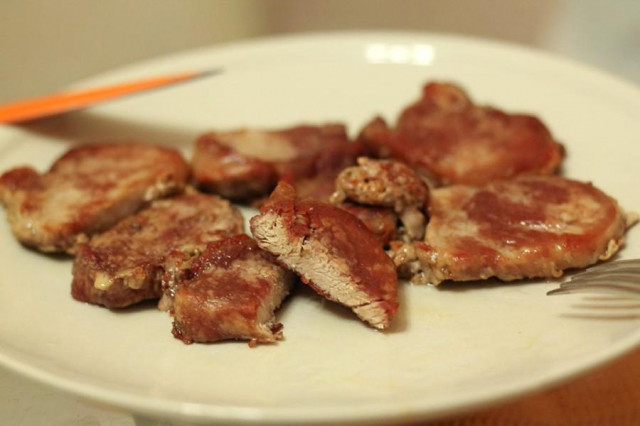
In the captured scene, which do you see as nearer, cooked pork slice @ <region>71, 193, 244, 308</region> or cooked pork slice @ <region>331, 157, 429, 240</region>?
cooked pork slice @ <region>71, 193, 244, 308</region>

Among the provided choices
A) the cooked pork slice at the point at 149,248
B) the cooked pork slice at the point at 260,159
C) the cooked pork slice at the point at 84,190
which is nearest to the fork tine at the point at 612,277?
the cooked pork slice at the point at 260,159

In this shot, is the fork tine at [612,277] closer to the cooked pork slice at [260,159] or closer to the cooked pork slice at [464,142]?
the cooked pork slice at [464,142]

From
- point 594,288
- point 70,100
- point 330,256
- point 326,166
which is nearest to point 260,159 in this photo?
point 326,166

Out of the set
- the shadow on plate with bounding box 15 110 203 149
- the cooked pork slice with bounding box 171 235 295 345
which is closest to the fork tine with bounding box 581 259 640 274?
the cooked pork slice with bounding box 171 235 295 345

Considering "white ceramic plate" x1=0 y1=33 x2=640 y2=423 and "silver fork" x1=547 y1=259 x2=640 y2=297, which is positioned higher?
"silver fork" x1=547 y1=259 x2=640 y2=297

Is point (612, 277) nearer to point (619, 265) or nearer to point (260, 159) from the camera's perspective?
point (619, 265)

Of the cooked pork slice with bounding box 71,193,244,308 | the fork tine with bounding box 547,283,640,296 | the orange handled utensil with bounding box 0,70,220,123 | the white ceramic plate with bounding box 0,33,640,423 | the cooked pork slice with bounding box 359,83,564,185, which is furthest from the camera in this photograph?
the orange handled utensil with bounding box 0,70,220,123

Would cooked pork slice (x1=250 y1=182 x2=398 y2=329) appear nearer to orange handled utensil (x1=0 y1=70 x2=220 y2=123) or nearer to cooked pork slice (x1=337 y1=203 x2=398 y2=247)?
cooked pork slice (x1=337 y1=203 x2=398 y2=247)
